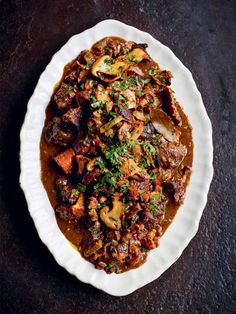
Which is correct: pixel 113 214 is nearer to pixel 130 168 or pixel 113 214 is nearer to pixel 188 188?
pixel 130 168

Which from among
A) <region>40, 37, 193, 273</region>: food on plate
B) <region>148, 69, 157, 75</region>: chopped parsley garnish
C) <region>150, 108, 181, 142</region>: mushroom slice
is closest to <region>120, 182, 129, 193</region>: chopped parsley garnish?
<region>40, 37, 193, 273</region>: food on plate

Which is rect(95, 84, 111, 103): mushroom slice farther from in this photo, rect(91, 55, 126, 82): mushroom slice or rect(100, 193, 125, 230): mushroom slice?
rect(100, 193, 125, 230): mushroom slice

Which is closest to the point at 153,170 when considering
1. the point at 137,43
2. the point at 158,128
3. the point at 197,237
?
the point at 158,128

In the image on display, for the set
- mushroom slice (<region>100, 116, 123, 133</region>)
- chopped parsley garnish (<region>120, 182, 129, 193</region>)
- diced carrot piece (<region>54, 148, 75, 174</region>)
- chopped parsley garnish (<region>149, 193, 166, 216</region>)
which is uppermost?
mushroom slice (<region>100, 116, 123, 133</region>)

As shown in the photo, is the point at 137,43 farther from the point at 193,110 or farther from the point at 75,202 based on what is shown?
the point at 75,202

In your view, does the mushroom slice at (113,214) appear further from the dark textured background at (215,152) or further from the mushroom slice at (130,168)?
the dark textured background at (215,152)

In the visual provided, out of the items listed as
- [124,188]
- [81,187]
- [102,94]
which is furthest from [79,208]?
[102,94]

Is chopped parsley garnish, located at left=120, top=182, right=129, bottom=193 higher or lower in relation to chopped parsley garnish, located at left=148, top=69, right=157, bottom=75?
lower
